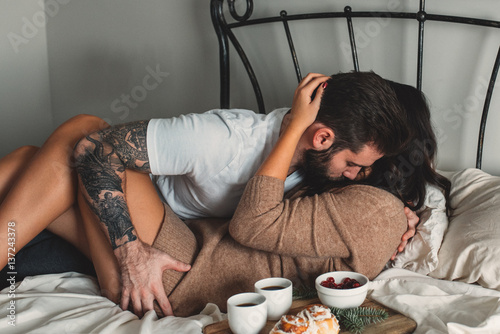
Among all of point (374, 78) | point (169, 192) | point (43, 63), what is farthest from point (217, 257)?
point (43, 63)

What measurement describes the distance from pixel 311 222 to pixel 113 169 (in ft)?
1.62

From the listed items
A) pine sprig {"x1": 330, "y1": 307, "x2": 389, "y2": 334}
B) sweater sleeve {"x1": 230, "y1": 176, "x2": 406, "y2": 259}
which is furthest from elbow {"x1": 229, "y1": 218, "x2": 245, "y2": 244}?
pine sprig {"x1": 330, "y1": 307, "x2": 389, "y2": 334}

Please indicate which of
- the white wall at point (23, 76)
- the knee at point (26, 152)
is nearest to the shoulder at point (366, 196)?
the knee at point (26, 152)

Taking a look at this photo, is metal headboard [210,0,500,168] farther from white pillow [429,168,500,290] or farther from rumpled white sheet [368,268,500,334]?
rumpled white sheet [368,268,500,334]

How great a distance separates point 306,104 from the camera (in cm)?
120

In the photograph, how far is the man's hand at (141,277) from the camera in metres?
1.12

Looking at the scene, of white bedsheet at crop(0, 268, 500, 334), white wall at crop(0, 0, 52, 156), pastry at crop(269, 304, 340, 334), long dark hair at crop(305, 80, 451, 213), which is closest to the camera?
pastry at crop(269, 304, 340, 334)

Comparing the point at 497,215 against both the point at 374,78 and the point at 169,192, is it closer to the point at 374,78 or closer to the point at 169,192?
the point at 374,78

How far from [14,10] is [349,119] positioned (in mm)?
2209

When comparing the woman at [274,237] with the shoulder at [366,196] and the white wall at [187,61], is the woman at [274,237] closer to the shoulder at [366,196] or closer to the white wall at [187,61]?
the shoulder at [366,196]

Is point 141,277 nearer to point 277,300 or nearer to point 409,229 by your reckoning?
point 277,300

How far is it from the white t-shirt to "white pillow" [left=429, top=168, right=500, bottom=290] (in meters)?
0.42

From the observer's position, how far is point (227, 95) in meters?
1.91

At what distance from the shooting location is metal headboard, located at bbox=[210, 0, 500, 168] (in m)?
1.37
